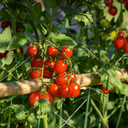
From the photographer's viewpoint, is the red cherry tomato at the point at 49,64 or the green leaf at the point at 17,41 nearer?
the green leaf at the point at 17,41

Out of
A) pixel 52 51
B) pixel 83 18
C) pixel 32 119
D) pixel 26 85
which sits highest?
pixel 83 18

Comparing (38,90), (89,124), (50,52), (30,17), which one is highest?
(30,17)

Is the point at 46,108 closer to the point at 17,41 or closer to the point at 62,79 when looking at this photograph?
the point at 62,79

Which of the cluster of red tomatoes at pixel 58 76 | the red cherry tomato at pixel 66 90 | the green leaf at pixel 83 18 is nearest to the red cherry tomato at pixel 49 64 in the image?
the cluster of red tomatoes at pixel 58 76

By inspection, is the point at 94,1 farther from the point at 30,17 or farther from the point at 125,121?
the point at 125,121

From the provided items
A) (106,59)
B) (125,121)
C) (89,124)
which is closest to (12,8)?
(106,59)

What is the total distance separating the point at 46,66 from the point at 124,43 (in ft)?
1.49

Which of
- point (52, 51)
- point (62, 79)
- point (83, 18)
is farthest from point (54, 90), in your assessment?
point (83, 18)

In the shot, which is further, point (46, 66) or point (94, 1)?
point (94, 1)

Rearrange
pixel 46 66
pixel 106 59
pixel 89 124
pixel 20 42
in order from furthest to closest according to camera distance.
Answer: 1. pixel 89 124
2. pixel 106 59
3. pixel 46 66
4. pixel 20 42

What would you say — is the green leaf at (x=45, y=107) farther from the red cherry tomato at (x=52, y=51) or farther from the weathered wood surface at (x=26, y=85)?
the red cherry tomato at (x=52, y=51)

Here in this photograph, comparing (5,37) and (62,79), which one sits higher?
(5,37)

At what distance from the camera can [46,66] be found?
2.15 feet

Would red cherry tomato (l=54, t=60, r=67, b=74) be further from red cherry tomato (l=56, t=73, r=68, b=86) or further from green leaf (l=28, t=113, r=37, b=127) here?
green leaf (l=28, t=113, r=37, b=127)
